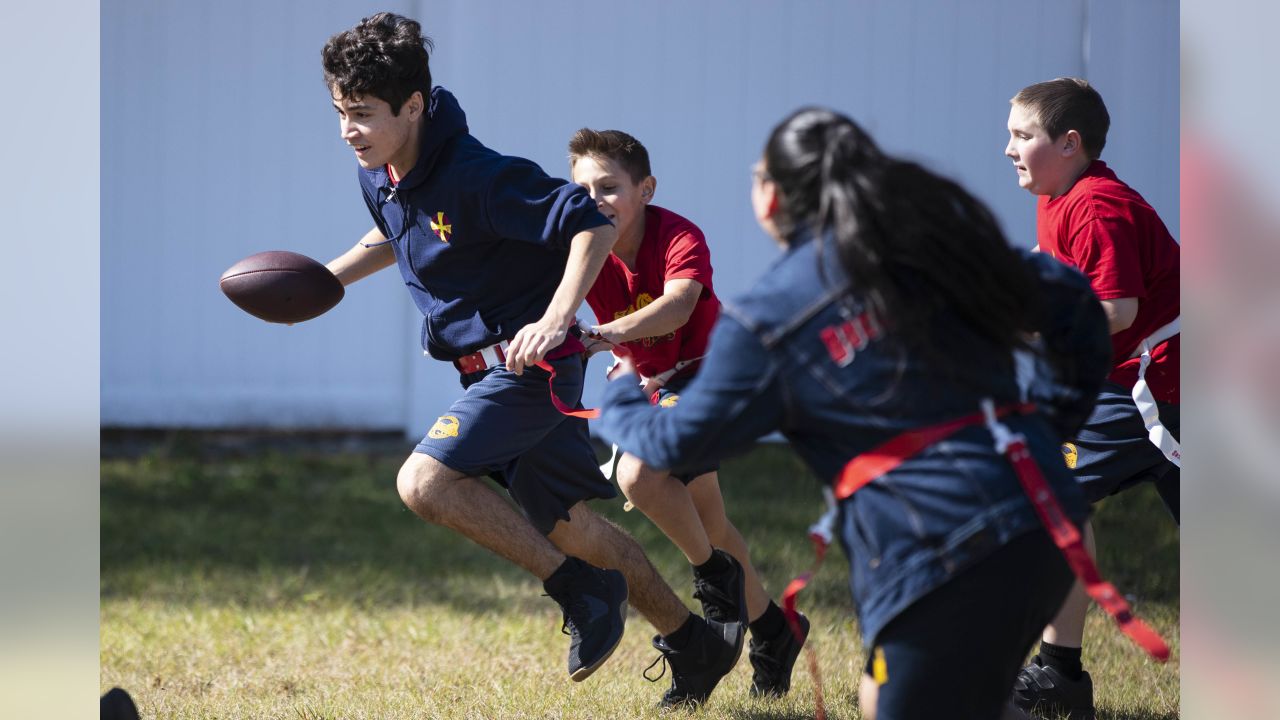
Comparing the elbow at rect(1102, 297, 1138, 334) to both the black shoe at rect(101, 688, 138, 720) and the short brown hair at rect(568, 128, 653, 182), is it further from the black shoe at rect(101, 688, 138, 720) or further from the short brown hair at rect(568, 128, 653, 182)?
the black shoe at rect(101, 688, 138, 720)

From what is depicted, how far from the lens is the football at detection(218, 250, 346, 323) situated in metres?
3.36

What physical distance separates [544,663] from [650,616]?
0.67 metres

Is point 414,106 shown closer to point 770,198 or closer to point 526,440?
point 526,440

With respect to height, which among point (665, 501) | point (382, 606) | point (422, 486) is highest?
point (422, 486)

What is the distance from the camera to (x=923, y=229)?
6.35ft

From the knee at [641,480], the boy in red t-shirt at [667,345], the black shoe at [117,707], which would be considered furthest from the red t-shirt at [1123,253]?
the black shoe at [117,707]

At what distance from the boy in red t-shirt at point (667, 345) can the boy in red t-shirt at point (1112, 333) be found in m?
0.73

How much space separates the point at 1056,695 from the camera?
3.43 metres

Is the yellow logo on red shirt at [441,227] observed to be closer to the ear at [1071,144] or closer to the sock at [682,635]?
the sock at [682,635]

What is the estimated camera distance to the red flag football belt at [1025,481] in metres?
1.86

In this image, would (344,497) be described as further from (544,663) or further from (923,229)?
(923,229)

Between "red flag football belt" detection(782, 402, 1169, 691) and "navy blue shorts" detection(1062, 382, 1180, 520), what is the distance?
1539 mm

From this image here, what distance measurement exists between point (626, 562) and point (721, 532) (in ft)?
1.54

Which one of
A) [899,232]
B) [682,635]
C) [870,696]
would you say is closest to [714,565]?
[682,635]
